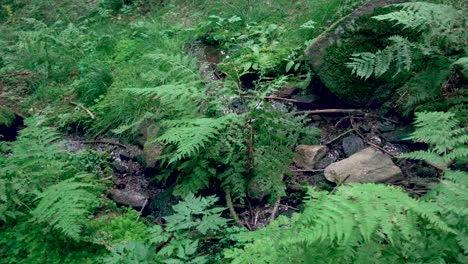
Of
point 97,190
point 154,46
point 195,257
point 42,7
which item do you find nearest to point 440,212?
point 195,257

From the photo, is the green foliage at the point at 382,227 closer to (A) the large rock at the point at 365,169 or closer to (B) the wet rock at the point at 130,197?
(A) the large rock at the point at 365,169

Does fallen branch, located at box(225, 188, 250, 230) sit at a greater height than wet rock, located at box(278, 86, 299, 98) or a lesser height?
lesser

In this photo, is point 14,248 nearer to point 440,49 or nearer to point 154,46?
point 154,46

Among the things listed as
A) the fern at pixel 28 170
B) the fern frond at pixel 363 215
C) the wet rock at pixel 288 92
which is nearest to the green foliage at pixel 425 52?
the wet rock at pixel 288 92

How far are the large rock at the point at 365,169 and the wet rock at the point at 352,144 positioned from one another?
6.1 inches

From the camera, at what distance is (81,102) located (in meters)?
5.81

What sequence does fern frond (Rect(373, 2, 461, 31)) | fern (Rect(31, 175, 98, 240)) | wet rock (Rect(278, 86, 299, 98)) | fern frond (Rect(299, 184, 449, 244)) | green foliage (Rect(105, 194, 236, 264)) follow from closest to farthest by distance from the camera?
fern frond (Rect(299, 184, 449, 244)) → green foliage (Rect(105, 194, 236, 264)) → fern (Rect(31, 175, 98, 240)) → fern frond (Rect(373, 2, 461, 31)) → wet rock (Rect(278, 86, 299, 98))

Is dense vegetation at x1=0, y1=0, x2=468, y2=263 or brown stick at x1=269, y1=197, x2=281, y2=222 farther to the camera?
brown stick at x1=269, y1=197, x2=281, y2=222

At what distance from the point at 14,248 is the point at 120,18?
16.2 ft

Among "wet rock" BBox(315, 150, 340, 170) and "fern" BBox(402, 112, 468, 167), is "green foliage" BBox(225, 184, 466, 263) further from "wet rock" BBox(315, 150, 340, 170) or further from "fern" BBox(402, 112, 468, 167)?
"wet rock" BBox(315, 150, 340, 170)

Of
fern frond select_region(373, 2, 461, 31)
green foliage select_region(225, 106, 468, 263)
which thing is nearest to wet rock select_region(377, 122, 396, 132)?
fern frond select_region(373, 2, 461, 31)

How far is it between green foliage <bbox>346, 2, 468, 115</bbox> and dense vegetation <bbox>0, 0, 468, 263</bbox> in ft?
0.05

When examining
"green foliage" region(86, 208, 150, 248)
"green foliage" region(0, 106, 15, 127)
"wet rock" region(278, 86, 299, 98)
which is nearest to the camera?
"green foliage" region(86, 208, 150, 248)

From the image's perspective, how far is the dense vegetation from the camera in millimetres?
2238
